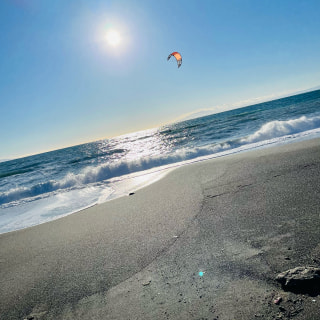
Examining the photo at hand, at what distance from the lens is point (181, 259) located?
2.52 m

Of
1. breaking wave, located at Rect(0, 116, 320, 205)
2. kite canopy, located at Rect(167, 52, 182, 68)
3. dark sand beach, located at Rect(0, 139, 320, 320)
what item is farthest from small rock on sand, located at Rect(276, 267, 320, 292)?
breaking wave, located at Rect(0, 116, 320, 205)

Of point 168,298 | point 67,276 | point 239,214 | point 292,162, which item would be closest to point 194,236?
point 239,214

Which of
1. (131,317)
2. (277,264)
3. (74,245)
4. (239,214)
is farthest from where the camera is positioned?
(74,245)

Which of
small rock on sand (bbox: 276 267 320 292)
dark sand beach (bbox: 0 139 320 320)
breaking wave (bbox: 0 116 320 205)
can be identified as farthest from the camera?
breaking wave (bbox: 0 116 320 205)

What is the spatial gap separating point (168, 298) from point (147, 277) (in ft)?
1.43

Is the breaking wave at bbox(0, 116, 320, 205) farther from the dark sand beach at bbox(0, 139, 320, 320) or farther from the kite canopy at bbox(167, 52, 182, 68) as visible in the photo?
the dark sand beach at bbox(0, 139, 320, 320)

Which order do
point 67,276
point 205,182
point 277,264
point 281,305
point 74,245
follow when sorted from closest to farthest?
point 281,305 → point 277,264 → point 67,276 → point 74,245 → point 205,182

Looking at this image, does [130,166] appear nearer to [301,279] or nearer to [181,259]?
[181,259]

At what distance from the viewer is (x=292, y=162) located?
5.29m

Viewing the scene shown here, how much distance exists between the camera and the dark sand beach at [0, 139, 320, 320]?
1847mm

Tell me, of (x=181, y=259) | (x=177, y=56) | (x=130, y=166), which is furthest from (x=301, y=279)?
(x=130, y=166)

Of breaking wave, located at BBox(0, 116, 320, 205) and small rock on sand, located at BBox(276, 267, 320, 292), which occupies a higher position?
breaking wave, located at BBox(0, 116, 320, 205)

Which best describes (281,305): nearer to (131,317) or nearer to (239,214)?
(131,317)

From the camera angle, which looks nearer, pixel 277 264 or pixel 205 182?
pixel 277 264
